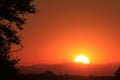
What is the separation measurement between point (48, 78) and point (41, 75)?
4.42 ft

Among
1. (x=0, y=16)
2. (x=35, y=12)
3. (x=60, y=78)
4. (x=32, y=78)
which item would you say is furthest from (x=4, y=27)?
(x=60, y=78)

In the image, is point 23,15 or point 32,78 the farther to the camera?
point 32,78

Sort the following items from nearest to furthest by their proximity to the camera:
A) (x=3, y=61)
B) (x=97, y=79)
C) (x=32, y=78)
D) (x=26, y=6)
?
(x=3, y=61)
(x=26, y=6)
(x=32, y=78)
(x=97, y=79)

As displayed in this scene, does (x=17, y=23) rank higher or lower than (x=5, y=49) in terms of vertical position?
higher

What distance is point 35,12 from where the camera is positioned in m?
40.4

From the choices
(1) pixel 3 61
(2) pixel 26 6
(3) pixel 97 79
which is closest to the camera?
(1) pixel 3 61

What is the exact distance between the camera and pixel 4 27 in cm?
3841

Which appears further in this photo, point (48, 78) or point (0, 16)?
point (48, 78)

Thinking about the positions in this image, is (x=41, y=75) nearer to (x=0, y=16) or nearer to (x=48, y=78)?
(x=48, y=78)

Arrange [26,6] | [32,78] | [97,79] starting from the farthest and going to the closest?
[97,79]
[32,78]
[26,6]

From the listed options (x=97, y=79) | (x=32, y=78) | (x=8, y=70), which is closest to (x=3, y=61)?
(x=8, y=70)

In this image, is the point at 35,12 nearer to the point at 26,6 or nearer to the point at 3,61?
the point at 26,6

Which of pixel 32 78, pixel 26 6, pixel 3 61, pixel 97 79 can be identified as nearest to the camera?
pixel 3 61

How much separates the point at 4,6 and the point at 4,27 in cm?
182
